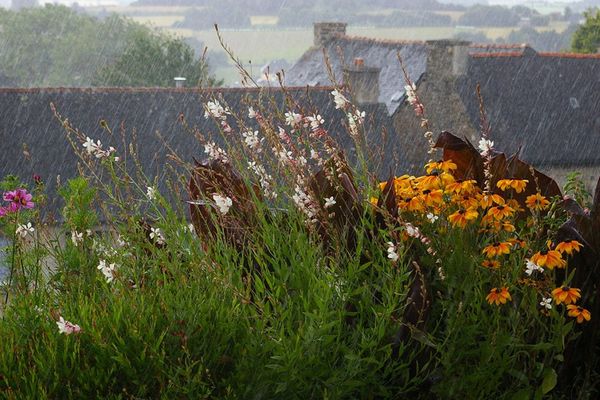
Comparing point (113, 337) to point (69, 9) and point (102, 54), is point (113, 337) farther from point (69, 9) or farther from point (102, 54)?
point (69, 9)

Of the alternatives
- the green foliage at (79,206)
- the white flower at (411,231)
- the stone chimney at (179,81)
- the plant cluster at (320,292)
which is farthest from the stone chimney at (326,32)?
the white flower at (411,231)

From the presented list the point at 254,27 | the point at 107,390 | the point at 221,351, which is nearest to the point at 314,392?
the point at 221,351

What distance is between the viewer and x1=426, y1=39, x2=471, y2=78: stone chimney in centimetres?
2552

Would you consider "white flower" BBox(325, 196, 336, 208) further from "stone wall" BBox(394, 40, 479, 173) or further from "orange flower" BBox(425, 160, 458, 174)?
"stone wall" BBox(394, 40, 479, 173)

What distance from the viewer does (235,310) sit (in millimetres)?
2912

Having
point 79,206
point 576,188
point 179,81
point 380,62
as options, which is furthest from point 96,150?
point 179,81

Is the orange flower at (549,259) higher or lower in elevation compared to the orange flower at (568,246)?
lower

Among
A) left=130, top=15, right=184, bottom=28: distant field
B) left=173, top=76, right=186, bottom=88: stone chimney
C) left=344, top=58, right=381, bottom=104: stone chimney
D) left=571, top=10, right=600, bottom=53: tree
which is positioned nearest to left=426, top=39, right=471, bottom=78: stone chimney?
left=344, top=58, right=381, bottom=104: stone chimney

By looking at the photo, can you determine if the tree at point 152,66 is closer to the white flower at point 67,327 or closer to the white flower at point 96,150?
the white flower at point 96,150

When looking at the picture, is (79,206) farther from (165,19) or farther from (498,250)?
(165,19)

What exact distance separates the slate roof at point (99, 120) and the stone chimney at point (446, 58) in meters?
3.60

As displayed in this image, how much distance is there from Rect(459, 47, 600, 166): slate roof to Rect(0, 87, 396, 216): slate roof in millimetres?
5612

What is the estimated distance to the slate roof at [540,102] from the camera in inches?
1048

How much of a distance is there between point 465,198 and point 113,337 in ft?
4.41
